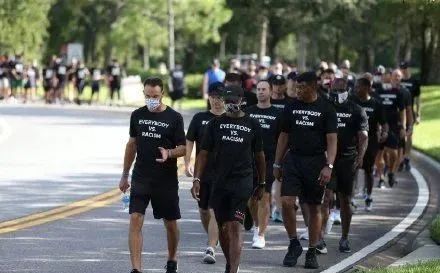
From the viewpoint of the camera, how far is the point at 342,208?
12.3 meters

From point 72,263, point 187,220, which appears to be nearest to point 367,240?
point 187,220

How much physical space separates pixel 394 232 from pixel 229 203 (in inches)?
165

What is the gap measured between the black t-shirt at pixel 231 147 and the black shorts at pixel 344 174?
2.45m

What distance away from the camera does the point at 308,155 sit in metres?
11.0

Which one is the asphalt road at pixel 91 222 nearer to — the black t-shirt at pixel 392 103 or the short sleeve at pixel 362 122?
the black t-shirt at pixel 392 103

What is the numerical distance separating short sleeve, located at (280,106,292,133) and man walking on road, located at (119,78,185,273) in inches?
57.1

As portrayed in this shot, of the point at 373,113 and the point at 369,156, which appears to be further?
the point at 369,156

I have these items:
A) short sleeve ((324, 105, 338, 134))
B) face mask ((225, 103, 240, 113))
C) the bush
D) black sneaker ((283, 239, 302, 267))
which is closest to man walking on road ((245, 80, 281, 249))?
black sneaker ((283, 239, 302, 267))

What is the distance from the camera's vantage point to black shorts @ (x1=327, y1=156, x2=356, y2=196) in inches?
483

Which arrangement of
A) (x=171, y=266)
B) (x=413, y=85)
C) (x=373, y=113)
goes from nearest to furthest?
(x=171, y=266), (x=373, y=113), (x=413, y=85)

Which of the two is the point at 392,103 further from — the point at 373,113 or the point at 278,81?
the point at 278,81

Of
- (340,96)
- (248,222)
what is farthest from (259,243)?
(340,96)

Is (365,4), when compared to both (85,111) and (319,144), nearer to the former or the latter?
(85,111)

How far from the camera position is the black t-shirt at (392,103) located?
18.0 m
